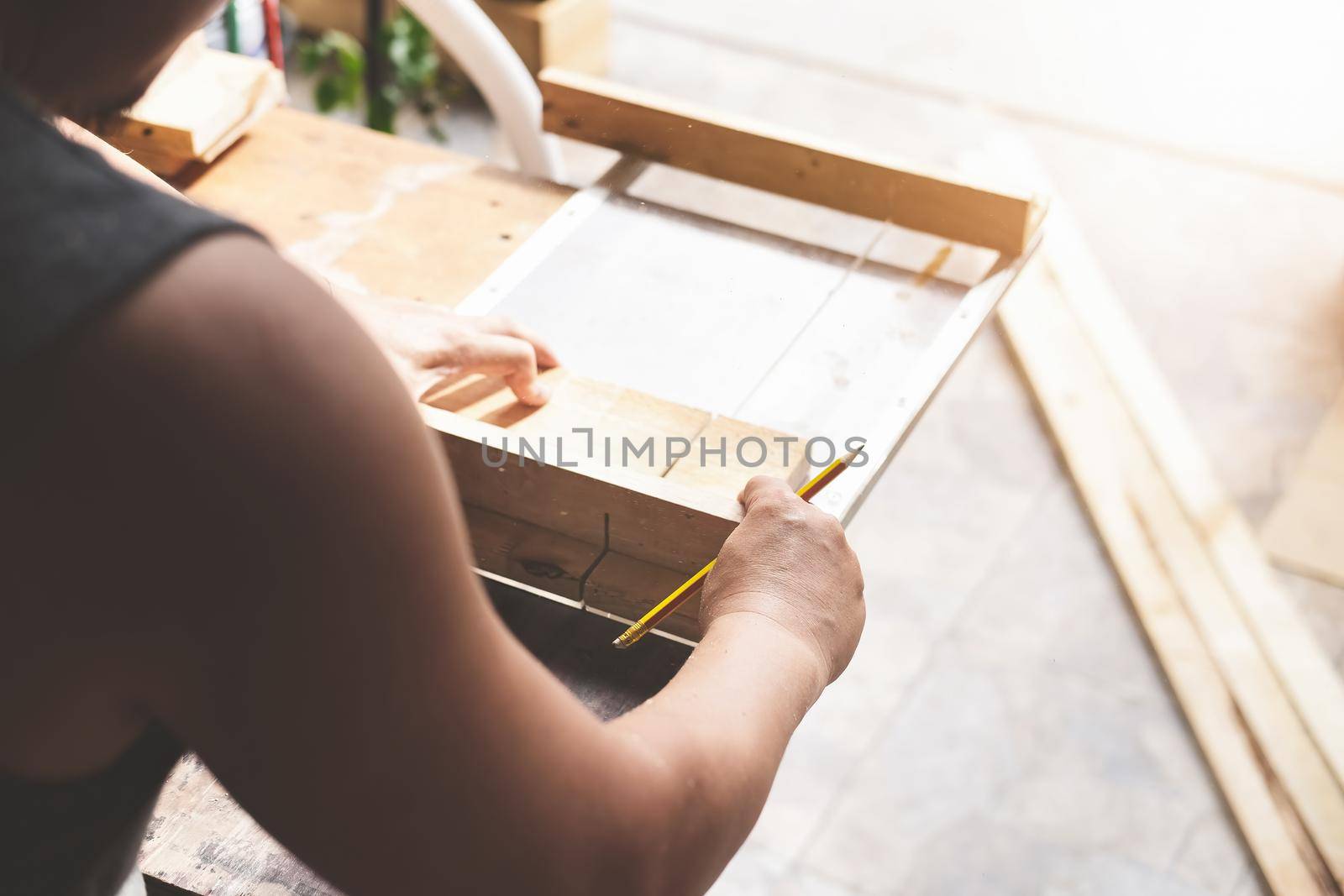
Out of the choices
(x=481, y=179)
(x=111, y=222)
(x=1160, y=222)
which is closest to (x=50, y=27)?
(x=111, y=222)

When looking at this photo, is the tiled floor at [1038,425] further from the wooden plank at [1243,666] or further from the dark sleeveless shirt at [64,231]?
the dark sleeveless shirt at [64,231]

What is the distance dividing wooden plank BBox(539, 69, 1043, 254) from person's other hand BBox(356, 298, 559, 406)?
0.40m

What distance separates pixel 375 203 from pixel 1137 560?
4.90 ft

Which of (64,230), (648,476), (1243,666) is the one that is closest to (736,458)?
(648,476)

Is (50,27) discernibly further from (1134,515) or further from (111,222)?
(1134,515)

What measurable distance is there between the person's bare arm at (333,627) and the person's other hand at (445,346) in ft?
1.82

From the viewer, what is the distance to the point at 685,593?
0.97 metres

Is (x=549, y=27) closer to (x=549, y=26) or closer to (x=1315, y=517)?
(x=549, y=26)

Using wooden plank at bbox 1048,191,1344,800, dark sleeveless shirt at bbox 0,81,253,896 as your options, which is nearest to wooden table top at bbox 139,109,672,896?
dark sleeveless shirt at bbox 0,81,253,896

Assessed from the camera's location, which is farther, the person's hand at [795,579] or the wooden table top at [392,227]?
the wooden table top at [392,227]

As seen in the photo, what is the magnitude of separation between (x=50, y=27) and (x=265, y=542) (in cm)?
22

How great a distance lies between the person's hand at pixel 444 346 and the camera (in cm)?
113

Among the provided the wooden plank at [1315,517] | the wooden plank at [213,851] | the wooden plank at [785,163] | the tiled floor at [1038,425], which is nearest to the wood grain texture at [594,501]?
the wooden plank at [213,851]

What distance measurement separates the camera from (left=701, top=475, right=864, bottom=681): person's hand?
83 cm
